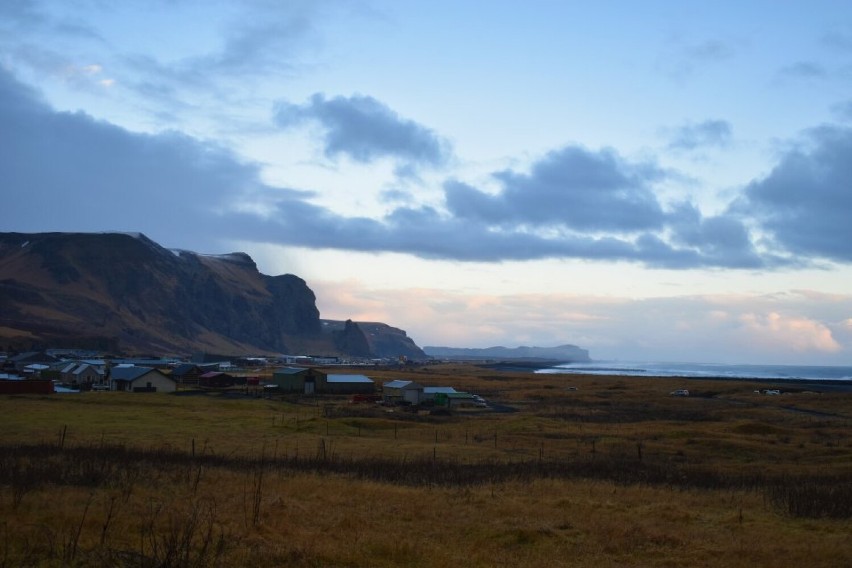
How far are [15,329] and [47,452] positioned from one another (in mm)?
157626

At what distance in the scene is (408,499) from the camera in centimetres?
1830

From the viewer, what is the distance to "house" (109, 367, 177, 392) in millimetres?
75750

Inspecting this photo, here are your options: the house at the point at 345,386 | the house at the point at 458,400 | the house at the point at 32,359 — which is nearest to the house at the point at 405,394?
the house at the point at 458,400

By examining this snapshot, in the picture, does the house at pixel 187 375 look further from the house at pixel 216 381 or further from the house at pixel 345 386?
the house at pixel 345 386

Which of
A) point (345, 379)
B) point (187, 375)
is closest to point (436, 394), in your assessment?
point (345, 379)

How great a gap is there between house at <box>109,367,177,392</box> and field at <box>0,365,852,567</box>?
1439 inches

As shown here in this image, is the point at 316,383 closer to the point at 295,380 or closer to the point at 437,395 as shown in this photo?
the point at 295,380

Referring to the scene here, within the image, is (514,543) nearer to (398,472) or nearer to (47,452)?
(398,472)

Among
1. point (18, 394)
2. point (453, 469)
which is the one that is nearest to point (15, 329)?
point (18, 394)

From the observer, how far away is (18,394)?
202ft

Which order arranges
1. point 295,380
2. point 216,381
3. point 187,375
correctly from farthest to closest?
point 187,375 < point 216,381 < point 295,380

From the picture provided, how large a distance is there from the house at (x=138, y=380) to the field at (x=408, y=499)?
3656 centimetres

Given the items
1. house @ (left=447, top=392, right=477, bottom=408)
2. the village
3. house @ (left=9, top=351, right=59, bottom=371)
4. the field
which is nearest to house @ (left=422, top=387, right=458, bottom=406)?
the village

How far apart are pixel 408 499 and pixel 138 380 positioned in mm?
65962
